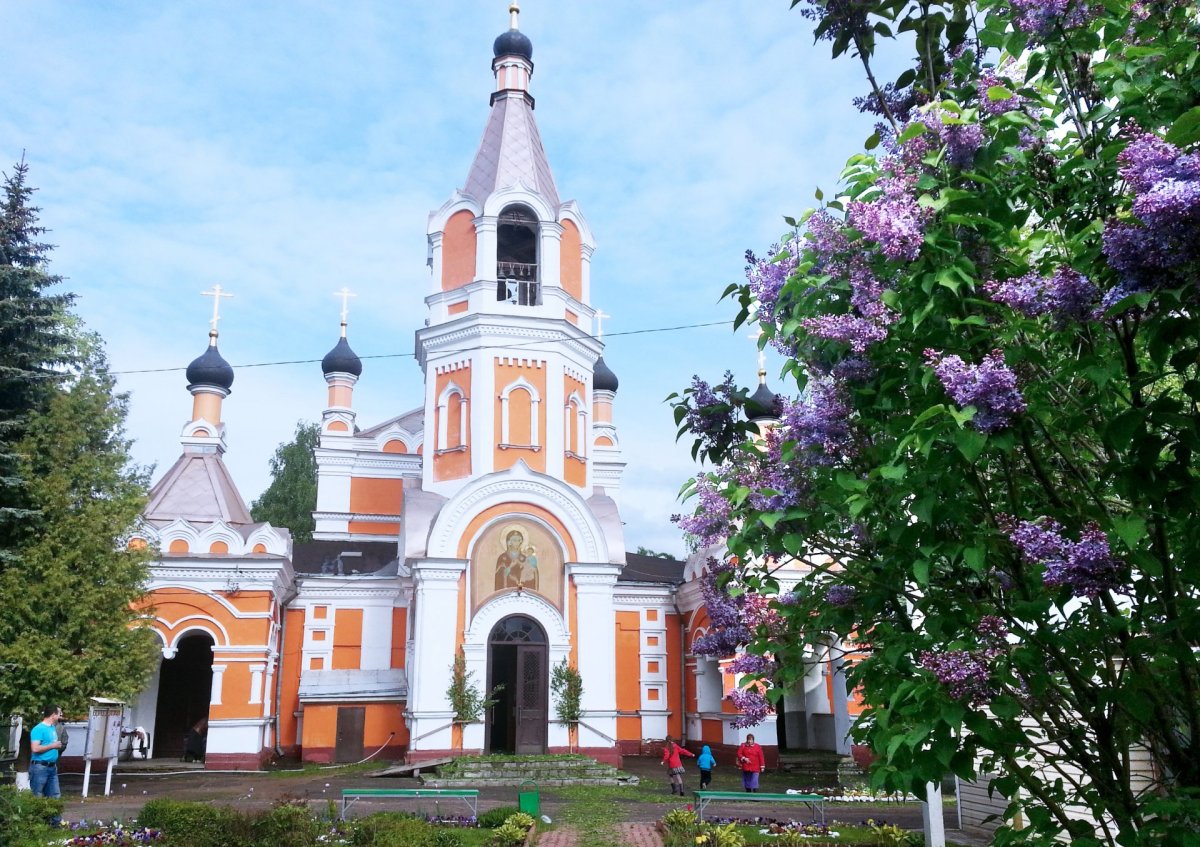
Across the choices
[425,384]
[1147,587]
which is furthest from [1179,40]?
[425,384]

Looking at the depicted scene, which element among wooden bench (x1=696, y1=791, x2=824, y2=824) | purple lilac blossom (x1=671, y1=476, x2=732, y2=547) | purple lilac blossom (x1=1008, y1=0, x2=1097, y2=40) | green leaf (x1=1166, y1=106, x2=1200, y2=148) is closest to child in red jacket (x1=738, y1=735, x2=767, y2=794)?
wooden bench (x1=696, y1=791, x2=824, y2=824)

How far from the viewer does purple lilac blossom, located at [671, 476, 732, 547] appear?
523 cm

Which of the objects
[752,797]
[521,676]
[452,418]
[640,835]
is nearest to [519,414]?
[452,418]

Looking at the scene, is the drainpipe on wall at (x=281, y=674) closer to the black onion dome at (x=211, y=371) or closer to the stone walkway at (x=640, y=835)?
the black onion dome at (x=211, y=371)

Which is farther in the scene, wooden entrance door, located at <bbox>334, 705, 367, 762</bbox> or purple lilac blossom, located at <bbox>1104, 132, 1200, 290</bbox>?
wooden entrance door, located at <bbox>334, 705, 367, 762</bbox>

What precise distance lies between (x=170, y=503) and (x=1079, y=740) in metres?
22.5

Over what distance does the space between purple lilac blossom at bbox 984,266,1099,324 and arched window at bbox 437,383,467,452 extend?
62.9ft

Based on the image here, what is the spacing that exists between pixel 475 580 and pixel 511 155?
1032cm

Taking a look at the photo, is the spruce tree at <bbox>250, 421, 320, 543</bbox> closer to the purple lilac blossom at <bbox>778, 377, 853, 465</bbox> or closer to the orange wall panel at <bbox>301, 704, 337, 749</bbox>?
the orange wall panel at <bbox>301, 704, 337, 749</bbox>

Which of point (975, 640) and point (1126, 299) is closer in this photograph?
point (1126, 299)

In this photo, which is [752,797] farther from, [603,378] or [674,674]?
[603,378]

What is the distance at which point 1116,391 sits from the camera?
3.40 metres

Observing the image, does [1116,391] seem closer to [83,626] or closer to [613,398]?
[83,626]

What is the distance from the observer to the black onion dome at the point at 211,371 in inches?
1036
